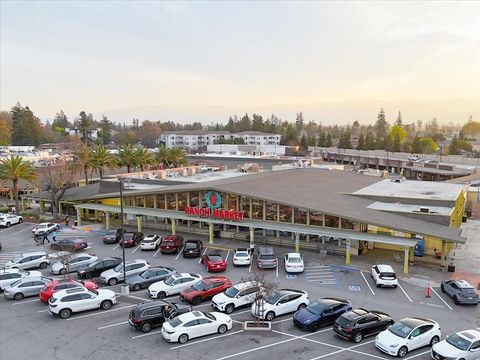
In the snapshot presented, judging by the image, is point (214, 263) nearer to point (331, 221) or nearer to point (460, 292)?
point (331, 221)

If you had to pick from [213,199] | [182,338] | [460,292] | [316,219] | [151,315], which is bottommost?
[182,338]

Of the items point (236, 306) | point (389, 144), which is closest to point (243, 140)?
point (389, 144)

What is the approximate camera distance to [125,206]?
47406 millimetres

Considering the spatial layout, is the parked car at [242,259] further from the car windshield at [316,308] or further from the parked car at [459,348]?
the parked car at [459,348]

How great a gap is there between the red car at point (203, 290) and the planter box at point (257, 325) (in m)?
4.27

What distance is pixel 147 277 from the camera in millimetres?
29719

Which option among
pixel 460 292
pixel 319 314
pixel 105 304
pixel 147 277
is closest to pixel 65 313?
pixel 105 304

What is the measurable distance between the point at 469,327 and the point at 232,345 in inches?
513

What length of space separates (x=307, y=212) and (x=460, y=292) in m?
15.1

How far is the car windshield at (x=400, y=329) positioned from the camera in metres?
20.2

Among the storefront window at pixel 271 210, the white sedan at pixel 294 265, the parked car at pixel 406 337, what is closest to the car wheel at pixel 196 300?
the white sedan at pixel 294 265

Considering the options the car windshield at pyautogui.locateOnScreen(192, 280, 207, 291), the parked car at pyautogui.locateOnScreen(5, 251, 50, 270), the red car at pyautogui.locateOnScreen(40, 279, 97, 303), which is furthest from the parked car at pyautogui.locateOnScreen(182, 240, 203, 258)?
the parked car at pyautogui.locateOnScreen(5, 251, 50, 270)

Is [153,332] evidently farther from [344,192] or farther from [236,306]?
[344,192]

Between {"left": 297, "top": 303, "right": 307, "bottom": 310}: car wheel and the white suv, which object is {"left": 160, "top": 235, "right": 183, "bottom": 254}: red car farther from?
{"left": 297, "top": 303, "right": 307, "bottom": 310}: car wheel
